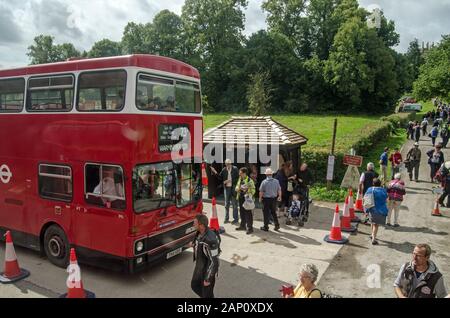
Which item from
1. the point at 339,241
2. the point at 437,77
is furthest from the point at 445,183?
the point at 437,77

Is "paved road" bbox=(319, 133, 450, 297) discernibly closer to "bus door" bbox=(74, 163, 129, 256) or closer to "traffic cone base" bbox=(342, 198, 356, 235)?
"traffic cone base" bbox=(342, 198, 356, 235)

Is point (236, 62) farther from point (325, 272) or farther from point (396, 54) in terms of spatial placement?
point (325, 272)

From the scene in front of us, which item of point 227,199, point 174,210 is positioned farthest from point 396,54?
point 174,210

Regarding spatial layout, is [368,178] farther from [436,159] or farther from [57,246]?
[57,246]

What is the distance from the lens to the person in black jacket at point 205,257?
226 inches

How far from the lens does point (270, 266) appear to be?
8461 mm

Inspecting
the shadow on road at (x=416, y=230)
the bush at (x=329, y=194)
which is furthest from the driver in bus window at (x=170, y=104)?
the bush at (x=329, y=194)

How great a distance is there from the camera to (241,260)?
8.83 m

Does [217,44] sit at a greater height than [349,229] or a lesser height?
greater

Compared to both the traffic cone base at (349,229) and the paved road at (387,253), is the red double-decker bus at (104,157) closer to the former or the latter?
the paved road at (387,253)

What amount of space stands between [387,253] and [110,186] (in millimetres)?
6687

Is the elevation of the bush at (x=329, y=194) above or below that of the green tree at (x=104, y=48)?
below

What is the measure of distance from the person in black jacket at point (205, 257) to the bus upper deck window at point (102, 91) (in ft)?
9.64
